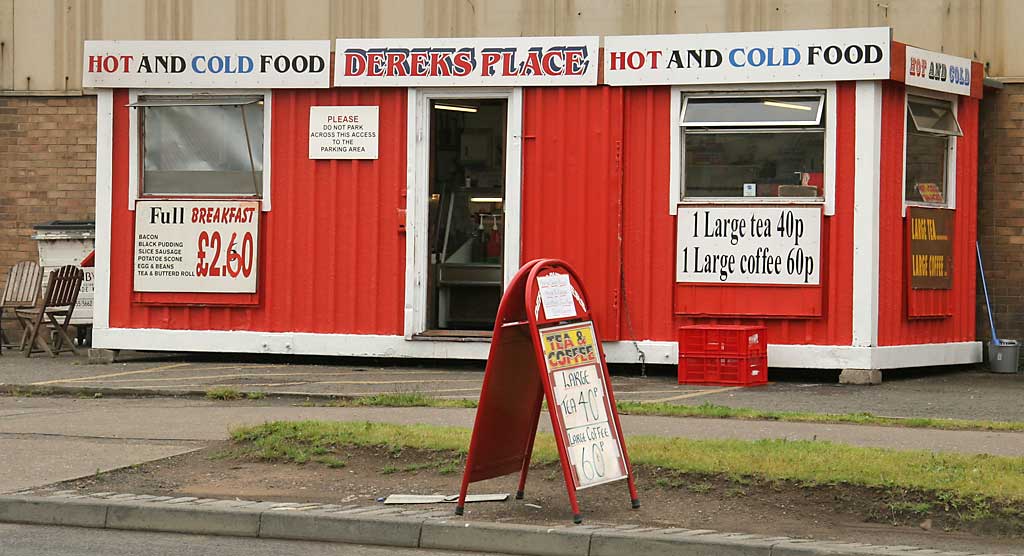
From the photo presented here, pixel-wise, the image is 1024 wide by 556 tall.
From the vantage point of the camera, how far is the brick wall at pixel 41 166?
1966 centimetres

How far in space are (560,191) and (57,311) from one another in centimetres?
700

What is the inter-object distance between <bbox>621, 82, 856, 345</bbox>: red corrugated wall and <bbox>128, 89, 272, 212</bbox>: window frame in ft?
13.2

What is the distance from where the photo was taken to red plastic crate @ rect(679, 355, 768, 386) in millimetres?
14258

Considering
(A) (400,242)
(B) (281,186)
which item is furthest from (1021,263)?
(B) (281,186)

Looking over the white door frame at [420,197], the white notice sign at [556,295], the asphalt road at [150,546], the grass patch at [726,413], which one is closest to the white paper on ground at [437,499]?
the asphalt road at [150,546]

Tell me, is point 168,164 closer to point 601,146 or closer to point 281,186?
point 281,186

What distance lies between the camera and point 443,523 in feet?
24.6

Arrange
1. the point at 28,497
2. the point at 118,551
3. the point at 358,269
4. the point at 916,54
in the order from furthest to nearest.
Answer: the point at 358,269
the point at 916,54
the point at 28,497
the point at 118,551

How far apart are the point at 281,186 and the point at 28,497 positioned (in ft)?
A: 27.0

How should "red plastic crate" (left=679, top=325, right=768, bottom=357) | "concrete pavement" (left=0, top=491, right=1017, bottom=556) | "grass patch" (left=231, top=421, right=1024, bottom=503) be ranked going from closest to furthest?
1. "concrete pavement" (left=0, top=491, right=1017, bottom=556)
2. "grass patch" (left=231, top=421, right=1024, bottom=503)
3. "red plastic crate" (left=679, top=325, right=768, bottom=357)

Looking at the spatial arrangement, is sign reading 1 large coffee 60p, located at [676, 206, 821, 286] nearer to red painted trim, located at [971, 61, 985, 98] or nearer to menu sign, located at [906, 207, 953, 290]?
menu sign, located at [906, 207, 953, 290]

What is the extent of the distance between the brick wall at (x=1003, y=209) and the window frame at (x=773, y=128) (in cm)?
290

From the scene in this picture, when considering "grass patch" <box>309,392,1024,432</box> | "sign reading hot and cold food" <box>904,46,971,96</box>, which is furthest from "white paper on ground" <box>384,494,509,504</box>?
"sign reading hot and cold food" <box>904,46,971,96</box>

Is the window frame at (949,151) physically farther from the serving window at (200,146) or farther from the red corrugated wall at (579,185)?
the serving window at (200,146)
